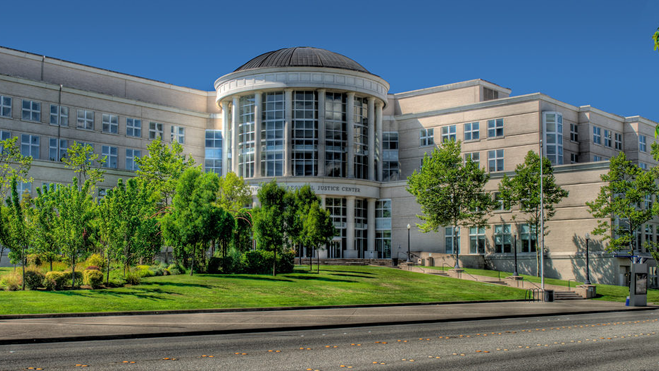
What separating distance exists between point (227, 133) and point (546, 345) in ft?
196

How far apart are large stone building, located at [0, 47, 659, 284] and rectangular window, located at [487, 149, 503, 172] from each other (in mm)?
107

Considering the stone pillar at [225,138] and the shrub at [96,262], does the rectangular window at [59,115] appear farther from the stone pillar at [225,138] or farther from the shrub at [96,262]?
the shrub at [96,262]

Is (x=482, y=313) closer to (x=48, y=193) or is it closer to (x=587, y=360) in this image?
(x=587, y=360)

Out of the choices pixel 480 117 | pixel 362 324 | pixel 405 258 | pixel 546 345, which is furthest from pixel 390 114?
pixel 546 345

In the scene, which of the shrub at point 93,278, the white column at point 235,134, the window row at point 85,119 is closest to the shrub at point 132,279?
the shrub at point 93,278

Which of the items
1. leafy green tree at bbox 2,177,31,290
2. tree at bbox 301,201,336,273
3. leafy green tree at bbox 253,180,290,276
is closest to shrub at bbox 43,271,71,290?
leafy green tree at bbox 2,177,31,290

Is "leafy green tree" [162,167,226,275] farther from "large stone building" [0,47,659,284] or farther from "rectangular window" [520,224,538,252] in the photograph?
"rectangular window" [520,224,538,252]

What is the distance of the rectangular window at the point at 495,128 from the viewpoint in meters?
69.9

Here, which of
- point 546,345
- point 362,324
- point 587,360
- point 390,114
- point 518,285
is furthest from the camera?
point 390,114

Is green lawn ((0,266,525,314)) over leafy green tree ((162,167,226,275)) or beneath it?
beneath

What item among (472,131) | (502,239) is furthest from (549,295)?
(472,131)

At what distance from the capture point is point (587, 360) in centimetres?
1596

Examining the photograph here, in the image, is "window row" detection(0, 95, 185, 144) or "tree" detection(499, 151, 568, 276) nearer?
"tree" detection(499, 151, 568, 276)

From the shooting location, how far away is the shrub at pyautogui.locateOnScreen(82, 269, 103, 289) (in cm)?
3312
